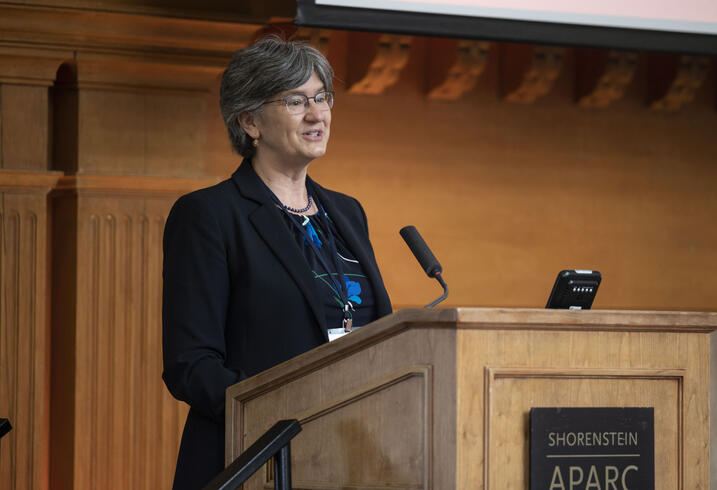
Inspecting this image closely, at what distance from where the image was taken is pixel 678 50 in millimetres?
3576

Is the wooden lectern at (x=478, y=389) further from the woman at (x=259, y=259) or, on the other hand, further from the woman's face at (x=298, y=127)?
the woman's face at (x=298, y=127)

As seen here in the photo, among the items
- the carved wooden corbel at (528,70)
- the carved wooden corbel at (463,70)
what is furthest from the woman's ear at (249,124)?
Result: the carved wooden corbel at (528,70)

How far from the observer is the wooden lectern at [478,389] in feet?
4.40

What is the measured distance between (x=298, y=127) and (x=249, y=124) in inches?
5.1

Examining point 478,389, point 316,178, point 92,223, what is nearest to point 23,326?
point 92,223

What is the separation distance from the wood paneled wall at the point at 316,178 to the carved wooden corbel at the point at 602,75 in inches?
0.5

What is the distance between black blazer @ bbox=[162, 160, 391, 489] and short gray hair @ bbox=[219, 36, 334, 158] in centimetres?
21

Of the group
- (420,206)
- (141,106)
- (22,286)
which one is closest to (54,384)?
(22,286)

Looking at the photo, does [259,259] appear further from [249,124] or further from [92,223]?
[92,223]

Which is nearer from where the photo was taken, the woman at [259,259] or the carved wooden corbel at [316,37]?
the woman at [259,259]

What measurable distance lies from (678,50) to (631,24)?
0.20 metres

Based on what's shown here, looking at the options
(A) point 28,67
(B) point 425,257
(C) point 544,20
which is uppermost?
(C) point 544,20

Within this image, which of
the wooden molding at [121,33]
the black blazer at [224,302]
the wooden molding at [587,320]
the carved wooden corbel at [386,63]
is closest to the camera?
the wooden molding at [587,320]

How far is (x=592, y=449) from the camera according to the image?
4.52ft
